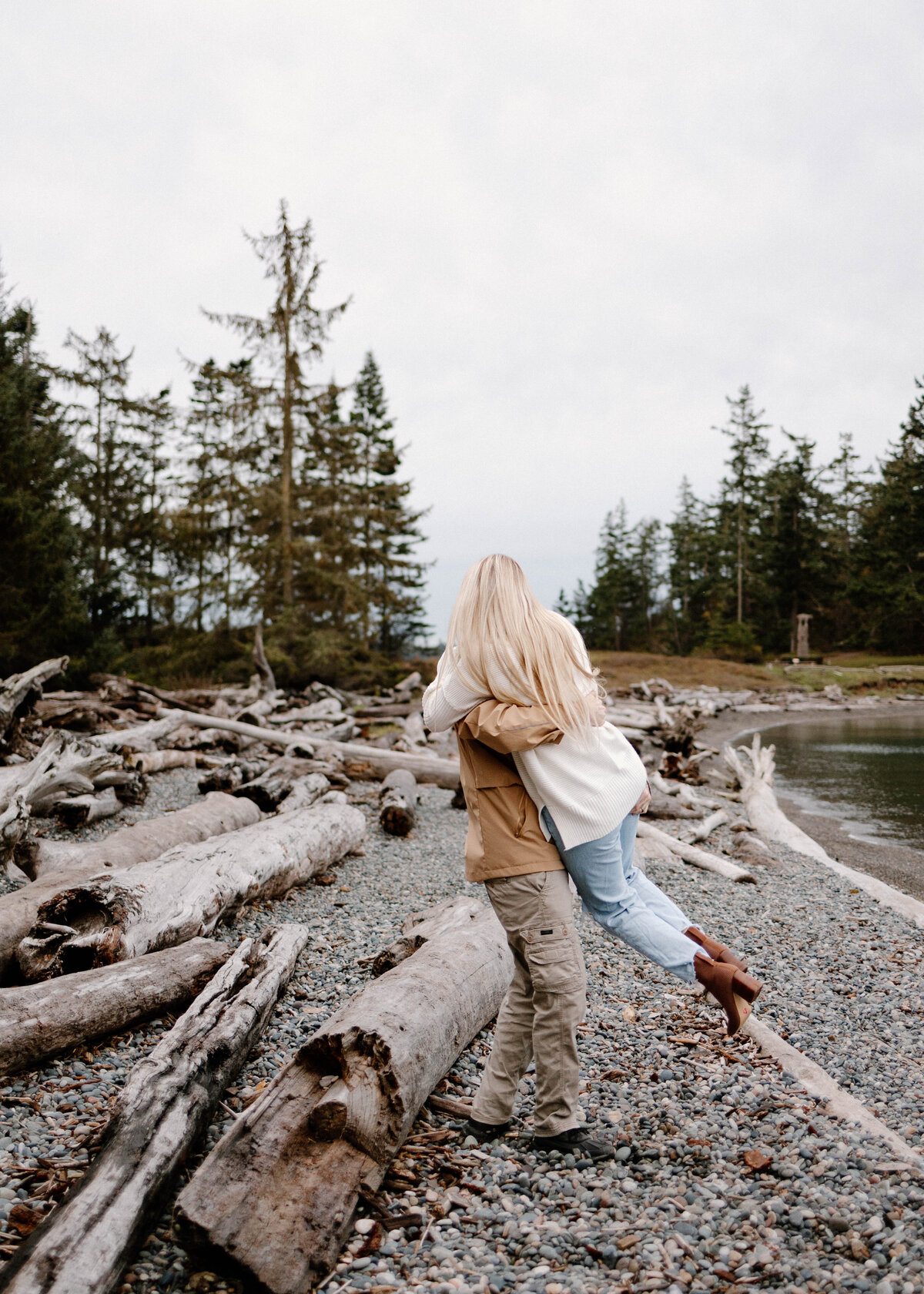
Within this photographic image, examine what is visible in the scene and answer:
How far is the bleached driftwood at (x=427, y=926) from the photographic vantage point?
170 inches

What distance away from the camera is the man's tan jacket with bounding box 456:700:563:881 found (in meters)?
2.85

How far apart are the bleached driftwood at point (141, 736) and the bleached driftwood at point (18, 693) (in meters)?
1.44

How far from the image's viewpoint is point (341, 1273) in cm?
237

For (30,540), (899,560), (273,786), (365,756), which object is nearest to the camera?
(273,786)

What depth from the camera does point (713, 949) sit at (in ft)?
9.87

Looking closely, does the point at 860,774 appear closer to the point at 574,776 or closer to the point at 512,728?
the point at 574,776

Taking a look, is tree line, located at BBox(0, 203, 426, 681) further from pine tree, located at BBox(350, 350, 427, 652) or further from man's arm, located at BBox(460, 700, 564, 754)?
man's arm, located at BBox(460, 700, 564, 754)

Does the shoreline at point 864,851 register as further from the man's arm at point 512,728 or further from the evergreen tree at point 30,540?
the evergreen tree at point 30,540

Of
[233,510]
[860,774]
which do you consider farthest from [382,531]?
[860,774]

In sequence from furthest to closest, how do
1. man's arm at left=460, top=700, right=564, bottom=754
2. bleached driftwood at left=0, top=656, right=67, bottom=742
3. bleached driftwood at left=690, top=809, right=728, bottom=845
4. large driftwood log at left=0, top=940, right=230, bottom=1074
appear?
bleached driftwood at left=690, top=809, right=728, bottom=845, bleached driftwood at left=0, top=656, right=67, bottom=742, large driftwood log at left=0, top=940, right=230, bottom=1074, man's arm at left=460, top=700, right=564, bottom=754

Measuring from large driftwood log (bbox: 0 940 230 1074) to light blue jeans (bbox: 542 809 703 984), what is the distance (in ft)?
7.07

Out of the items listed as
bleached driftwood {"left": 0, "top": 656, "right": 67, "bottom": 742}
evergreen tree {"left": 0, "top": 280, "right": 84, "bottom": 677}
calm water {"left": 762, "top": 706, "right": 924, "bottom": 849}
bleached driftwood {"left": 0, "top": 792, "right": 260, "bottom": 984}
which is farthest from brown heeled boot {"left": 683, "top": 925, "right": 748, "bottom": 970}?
evergreen tree {"left": 0, "top": 280, "right": 84, "bottom": 677}

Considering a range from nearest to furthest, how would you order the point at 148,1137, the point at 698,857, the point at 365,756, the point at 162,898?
the point at 148,1137, the point at 162,898, the point at 698,857, the point at 365,756

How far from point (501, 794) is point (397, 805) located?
6.26 metres
